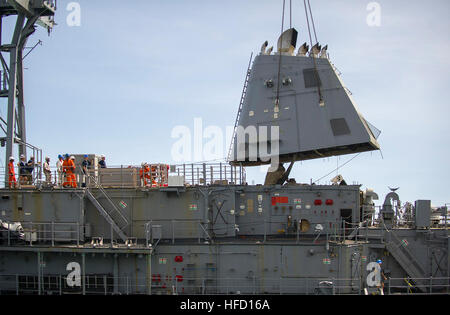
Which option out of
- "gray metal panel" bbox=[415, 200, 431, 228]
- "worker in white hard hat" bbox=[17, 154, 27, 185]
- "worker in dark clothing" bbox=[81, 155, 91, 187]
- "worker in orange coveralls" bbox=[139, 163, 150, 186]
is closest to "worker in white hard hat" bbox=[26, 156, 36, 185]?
"worker in white hard hat" bbox=[17, 154, 27, 185]

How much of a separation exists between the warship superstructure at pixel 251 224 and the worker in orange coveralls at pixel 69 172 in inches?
16.9

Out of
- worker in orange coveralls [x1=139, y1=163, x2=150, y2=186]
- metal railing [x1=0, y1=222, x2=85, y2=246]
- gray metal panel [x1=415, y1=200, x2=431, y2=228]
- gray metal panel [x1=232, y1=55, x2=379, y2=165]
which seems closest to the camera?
metal railing [x1=0, y1=222, x2=85, y2=246]

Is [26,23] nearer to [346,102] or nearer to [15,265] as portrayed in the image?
[15,265]

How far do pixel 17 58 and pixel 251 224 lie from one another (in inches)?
616

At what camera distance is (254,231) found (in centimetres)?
2050

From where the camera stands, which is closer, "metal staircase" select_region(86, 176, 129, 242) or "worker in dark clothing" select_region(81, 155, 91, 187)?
"metal staircase" select_region(86, 176, 129, 242)

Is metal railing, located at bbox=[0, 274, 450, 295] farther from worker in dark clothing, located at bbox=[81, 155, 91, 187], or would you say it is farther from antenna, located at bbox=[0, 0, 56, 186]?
antenna, located at bbox=[0, 0, 56, 186]

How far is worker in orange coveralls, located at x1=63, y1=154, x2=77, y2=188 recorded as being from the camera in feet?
66.9

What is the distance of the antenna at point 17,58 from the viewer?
26.2 m

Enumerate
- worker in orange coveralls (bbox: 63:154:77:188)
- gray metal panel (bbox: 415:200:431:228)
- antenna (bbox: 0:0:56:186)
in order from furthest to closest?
antenna (bbox: 0:0:56:186), worker in orange coveralls (bbox: 63:154:77:188), gray metal panel (bbox: 415:200:431:228)

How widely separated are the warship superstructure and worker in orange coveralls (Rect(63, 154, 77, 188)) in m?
0.43

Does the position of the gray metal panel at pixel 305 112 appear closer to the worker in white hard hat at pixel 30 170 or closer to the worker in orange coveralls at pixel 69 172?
the worker in orange coveralls at pixel 69 172

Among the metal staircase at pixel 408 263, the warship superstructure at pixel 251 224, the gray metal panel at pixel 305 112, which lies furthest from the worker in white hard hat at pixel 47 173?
the metal staircase at pixel 408 263

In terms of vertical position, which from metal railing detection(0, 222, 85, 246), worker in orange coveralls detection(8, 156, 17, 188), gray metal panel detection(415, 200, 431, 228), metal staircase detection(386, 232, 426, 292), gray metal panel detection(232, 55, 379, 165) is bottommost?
metal staircase detection(386, 232, 426, 292)
